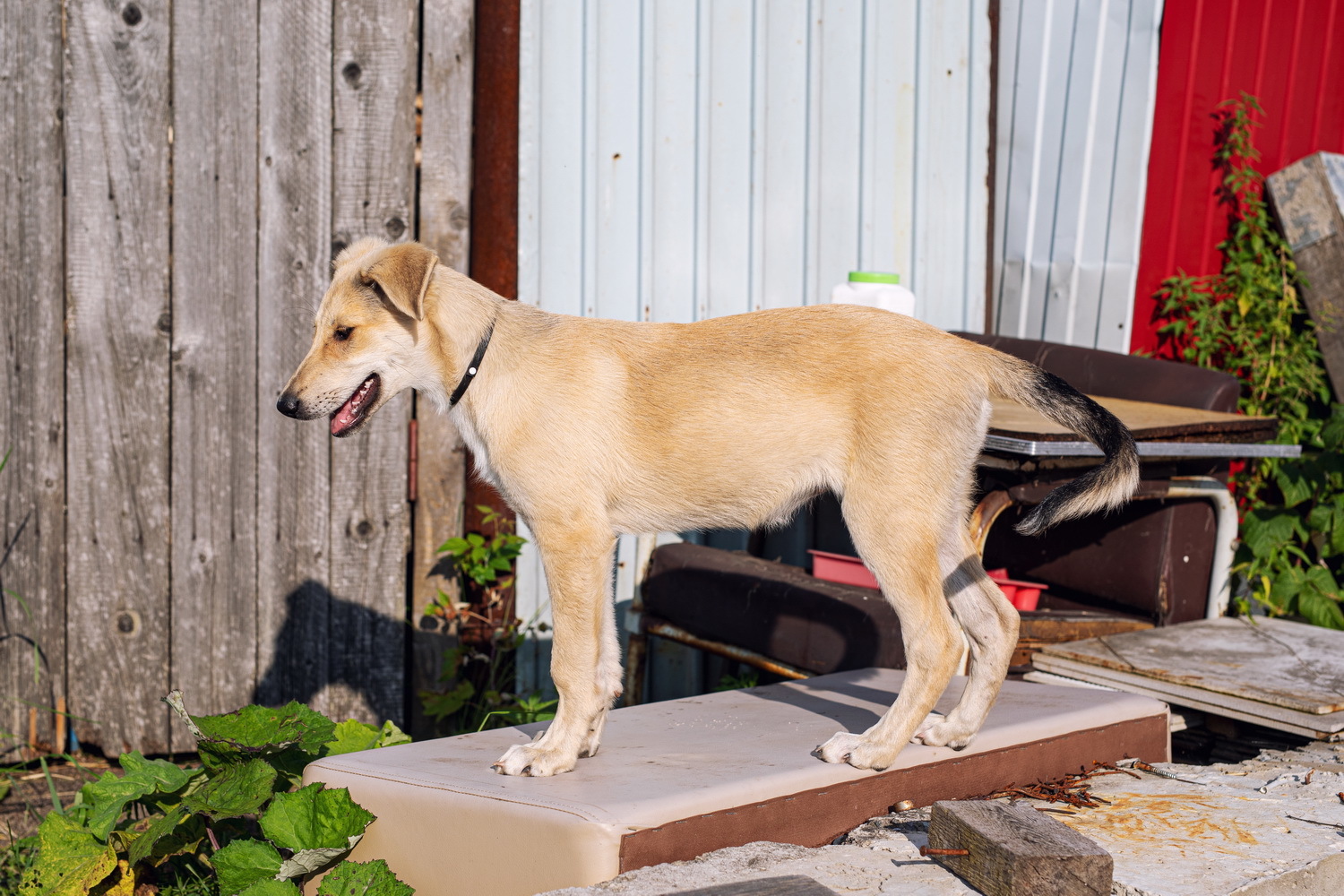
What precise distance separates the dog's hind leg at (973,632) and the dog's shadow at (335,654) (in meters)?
2.59

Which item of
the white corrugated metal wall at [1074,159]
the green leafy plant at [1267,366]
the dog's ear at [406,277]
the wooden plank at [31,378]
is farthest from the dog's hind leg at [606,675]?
the white corrugated metal wall at [1074,159]

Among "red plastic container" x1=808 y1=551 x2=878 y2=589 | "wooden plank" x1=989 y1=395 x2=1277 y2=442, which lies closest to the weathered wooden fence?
"red plastic container" x1=808 y1=551 x2=878 y2=589

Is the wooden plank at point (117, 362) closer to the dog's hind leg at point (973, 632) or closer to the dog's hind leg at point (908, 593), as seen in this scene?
the dog's hind leg at point (908, 593)

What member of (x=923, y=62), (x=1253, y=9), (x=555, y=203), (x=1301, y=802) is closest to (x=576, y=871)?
(x=1301, y=802)

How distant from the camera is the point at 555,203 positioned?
500cm

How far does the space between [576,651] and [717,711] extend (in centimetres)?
69

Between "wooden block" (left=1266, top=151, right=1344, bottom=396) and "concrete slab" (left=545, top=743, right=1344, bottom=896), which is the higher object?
"wooden block" (left=1266, top=151, right=1344, bottom=396)

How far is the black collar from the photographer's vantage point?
313 centimetres

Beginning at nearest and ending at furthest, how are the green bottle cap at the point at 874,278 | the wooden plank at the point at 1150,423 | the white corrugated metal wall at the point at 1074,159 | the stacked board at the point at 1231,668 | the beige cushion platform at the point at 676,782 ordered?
the beige cushion platform at the point at 676,782 → the stacked board at the point at 1231,668 → the wooden plank at the point at 1150,423 → the green bottle cap at the point at 874,278 → the white corrugated metal wall at the point at 1074,159

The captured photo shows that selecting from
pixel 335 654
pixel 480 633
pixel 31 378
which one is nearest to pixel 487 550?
pixel 480 633

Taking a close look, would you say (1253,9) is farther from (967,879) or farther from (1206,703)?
(967,879)

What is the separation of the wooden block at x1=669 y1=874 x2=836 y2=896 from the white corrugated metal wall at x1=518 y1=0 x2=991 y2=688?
2790mm

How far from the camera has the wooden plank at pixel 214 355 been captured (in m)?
4.51

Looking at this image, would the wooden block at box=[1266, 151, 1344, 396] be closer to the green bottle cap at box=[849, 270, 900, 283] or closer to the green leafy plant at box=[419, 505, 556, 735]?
the green bottle cap at box=[849, 270, 900, 283]
